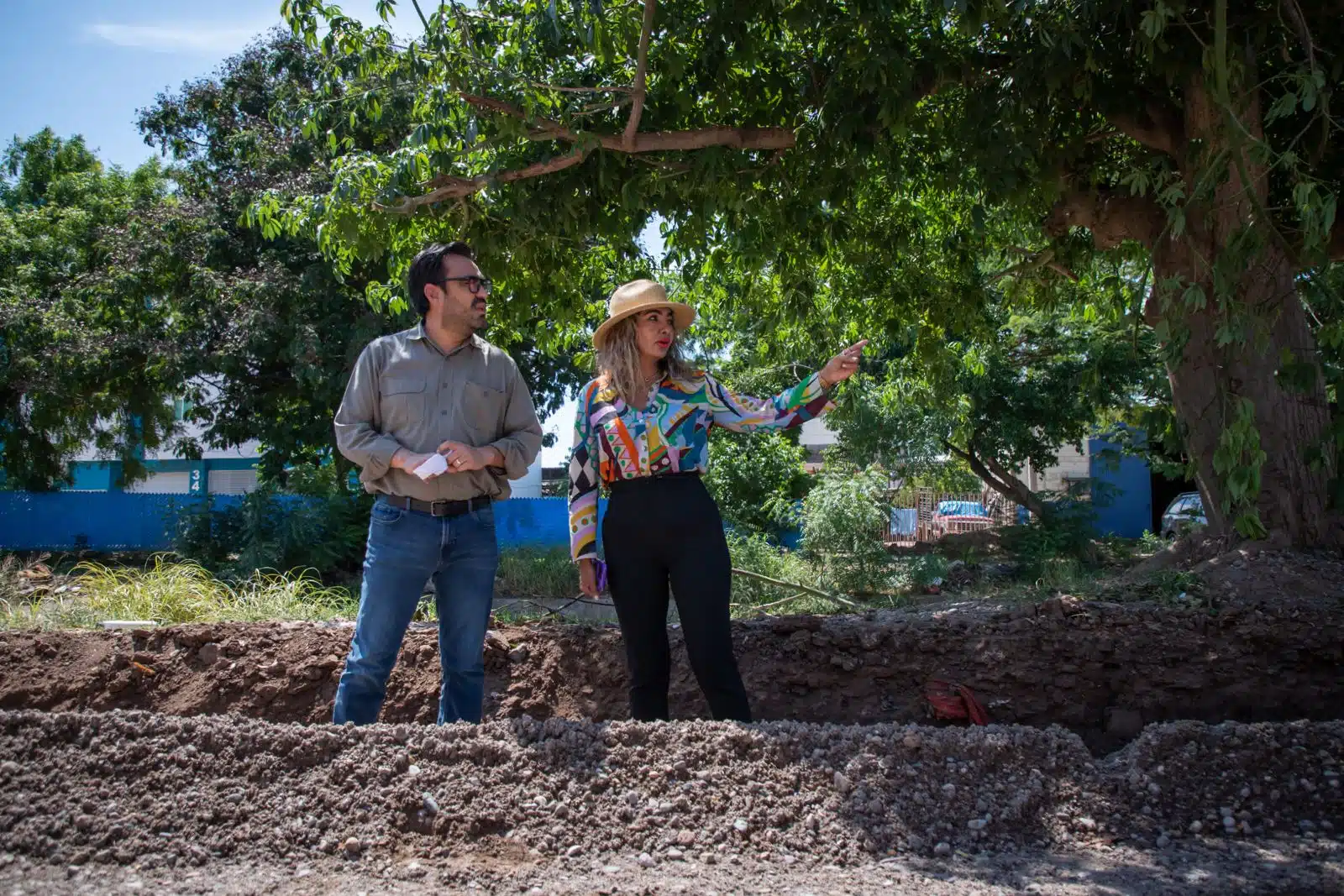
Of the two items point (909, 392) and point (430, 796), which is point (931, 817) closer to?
point (430, 796)

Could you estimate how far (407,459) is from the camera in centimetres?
347

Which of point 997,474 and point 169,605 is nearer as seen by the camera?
point 169,605

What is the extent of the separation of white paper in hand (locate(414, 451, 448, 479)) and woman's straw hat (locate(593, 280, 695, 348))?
30.4 inches

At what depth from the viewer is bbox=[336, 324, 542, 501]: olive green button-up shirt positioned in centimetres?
361

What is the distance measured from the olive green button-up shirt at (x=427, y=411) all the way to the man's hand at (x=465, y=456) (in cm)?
5

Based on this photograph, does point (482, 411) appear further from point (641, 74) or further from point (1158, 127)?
point (1158, 127)

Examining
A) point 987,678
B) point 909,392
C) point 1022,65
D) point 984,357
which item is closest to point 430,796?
point 987,678

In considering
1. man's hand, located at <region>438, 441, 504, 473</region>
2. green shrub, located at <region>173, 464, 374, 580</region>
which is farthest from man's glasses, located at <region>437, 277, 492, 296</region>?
green shrub, located at <region>173, 464, 374, 580</region>

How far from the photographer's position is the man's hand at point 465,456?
348 cm

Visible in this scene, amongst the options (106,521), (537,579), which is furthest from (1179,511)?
(106,521)

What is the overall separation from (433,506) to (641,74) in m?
2.38

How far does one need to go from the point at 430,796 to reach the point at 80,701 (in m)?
3.02

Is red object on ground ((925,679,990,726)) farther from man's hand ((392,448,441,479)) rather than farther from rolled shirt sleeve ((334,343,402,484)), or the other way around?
rolled shirt sleeve ((334,343,402,484))

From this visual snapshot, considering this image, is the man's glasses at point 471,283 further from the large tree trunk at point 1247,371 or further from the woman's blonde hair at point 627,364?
the large tree trunk at point 1247,371
